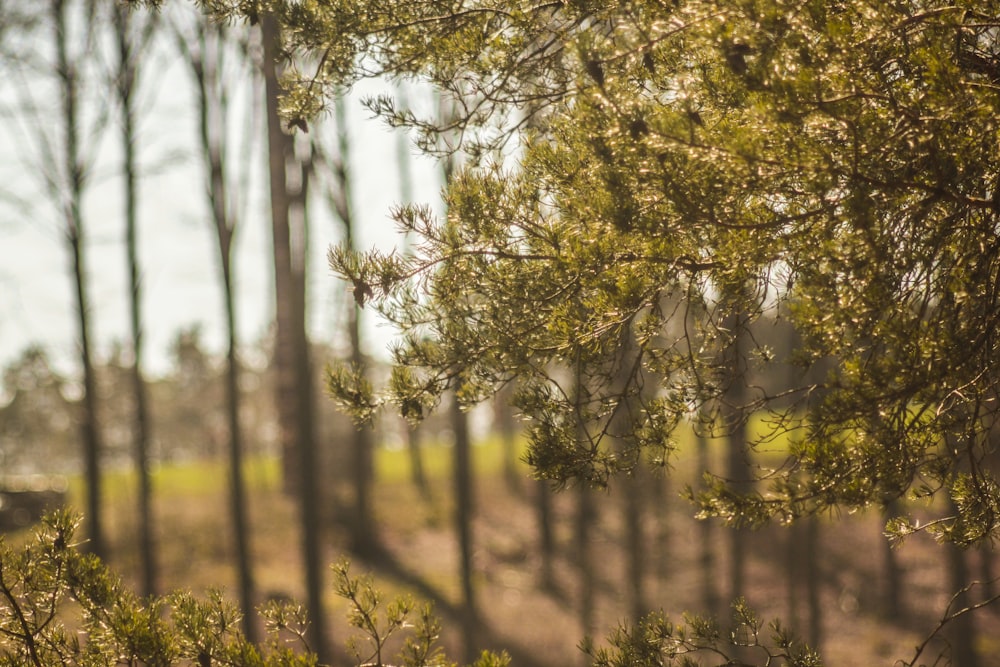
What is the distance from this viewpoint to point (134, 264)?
39.5 feet

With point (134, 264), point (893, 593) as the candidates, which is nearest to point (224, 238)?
point (134, 264)

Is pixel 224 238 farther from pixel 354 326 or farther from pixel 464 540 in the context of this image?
pixel 464 540

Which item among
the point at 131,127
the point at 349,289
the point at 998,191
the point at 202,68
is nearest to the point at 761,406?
the point at 998,191

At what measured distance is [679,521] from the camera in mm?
20953

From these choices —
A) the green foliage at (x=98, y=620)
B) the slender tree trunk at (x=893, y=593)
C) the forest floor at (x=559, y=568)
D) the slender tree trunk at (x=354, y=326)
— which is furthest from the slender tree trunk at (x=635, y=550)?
the green foliage at (x=98, y=620)

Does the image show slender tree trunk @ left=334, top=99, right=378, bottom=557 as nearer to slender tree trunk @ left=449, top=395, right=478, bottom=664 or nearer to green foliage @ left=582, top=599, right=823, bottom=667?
slender tree trunk @ left=449, top=395, right=478, bottom=664

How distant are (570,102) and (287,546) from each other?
14.6 metres

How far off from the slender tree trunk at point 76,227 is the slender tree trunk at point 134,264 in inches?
25.9

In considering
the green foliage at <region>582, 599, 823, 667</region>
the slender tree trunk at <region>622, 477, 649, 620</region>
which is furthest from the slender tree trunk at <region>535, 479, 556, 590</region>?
the green foliage at <region>582, 599, 823, 667</region>

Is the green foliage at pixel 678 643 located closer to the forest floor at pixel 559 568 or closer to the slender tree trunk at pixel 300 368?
the slender tree trunk at pixel 300 368

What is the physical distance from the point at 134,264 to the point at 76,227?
39.2 inches

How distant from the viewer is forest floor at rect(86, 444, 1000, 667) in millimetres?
13477

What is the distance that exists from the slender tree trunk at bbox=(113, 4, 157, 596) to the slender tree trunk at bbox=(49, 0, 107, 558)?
0.66 metres

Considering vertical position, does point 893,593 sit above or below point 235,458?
below
